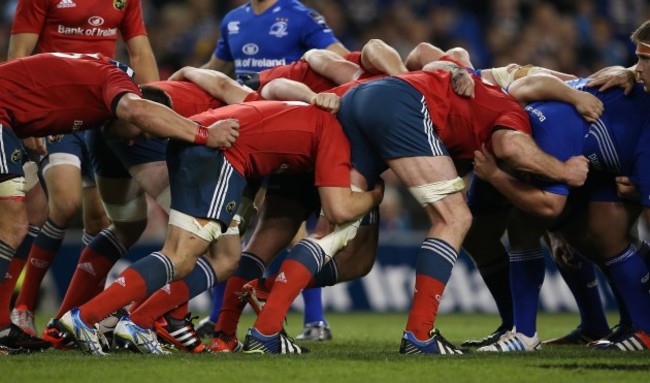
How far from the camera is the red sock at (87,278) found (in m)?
7.61

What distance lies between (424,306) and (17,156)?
8.16 ft

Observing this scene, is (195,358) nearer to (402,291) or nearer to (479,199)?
(479,199)

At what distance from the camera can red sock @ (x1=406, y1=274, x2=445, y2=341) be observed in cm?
623

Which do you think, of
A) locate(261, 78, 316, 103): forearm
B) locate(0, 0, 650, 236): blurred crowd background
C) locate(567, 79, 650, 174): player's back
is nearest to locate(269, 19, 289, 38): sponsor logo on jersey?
locate(261, 78, 316, 103): forearm

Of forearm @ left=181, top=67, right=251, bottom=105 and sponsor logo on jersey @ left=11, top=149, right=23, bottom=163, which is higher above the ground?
forearm @ left=181, top=67, right=251, bottom=105

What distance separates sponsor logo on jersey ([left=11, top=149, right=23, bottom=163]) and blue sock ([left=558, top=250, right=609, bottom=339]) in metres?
3.85

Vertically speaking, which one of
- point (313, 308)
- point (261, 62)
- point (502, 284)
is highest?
point (261, 62)

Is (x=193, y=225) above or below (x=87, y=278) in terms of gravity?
above

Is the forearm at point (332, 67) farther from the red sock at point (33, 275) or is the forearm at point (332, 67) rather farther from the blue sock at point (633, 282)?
the red sock at point (33, 275)

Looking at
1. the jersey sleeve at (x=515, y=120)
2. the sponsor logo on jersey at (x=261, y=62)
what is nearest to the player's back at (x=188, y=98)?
the sponsor logo on jersey at (x=261, y=62)

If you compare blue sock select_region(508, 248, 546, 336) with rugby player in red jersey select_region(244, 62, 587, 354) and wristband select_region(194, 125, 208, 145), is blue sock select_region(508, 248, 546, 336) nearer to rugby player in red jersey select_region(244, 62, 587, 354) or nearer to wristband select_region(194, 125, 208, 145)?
rugby player in red jersey select_region(244, 62, 587, 354)

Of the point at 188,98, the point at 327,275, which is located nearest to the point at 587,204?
the point at 327,275

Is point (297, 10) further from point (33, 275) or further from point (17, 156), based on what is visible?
point (17, 156)

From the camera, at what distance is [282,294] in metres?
6.30
